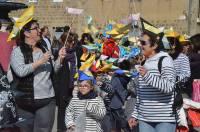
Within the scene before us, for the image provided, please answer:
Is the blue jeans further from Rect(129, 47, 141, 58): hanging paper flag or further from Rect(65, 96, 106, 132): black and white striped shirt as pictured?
Rect(129, 47, 141, 58): hanging paper flag

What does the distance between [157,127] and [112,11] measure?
78.0 ft

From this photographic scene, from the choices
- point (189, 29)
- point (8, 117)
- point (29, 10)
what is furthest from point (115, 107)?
point (189, 29)

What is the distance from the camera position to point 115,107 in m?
9.09

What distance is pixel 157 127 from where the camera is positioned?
20.5ft

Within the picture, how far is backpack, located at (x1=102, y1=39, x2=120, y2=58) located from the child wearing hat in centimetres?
229

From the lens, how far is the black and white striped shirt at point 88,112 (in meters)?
6.95

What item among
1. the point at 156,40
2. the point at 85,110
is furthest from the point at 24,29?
the point at 156,40

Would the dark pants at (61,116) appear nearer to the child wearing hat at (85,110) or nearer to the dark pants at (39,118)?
the child wearing hat at (85,110)

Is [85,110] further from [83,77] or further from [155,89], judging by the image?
[155,89]

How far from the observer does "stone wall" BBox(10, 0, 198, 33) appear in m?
29.0

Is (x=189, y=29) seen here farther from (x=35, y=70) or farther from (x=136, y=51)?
(x=35, y=70)

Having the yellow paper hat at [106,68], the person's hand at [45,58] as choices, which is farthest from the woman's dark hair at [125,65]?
the person's hand at [45,58]

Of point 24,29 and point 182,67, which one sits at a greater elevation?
point 24,29

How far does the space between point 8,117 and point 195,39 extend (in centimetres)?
516
